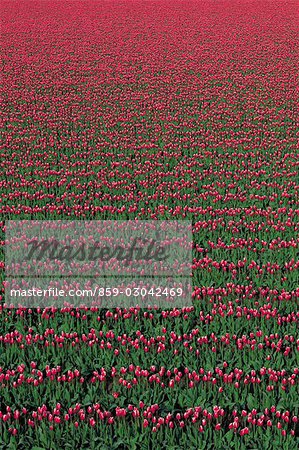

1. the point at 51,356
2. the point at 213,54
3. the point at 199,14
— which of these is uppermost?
the point at 199,14

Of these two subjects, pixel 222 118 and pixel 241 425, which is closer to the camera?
pixel 241 425

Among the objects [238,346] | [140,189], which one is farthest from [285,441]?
[140,189]

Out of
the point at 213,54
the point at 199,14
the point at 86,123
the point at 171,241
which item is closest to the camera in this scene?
the point at 171,241

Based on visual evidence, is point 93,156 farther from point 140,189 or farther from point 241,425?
point 241,425

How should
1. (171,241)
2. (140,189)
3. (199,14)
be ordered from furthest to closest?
1. (199,14)
2. (140,189)
3. (171,241)

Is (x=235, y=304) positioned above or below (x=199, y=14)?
below

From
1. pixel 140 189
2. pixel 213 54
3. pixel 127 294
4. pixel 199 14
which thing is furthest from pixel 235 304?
pixel 199 14
